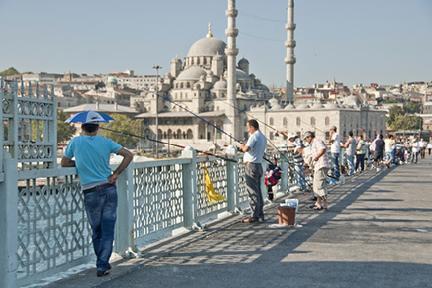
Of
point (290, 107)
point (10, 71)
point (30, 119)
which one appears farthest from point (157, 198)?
point (10, 71)

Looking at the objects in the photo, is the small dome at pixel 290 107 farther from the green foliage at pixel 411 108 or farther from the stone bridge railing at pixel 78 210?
the stone bridge railing at pixel 78 210

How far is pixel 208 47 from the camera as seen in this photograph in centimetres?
9131

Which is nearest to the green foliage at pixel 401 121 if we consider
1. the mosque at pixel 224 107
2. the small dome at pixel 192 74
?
the mosque at pixel 224 107

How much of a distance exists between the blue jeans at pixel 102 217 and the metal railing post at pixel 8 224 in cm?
70

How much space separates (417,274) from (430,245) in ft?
3.99

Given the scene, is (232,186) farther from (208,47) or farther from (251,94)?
(208,47)

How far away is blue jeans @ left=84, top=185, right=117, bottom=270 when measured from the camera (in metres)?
4.50

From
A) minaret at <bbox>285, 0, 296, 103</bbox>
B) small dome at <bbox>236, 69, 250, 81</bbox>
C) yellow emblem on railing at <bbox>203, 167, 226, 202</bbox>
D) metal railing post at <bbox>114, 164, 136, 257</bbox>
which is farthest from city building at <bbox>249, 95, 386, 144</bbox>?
metal railing post at <bbox>114, 164, 136, 257</bbox>

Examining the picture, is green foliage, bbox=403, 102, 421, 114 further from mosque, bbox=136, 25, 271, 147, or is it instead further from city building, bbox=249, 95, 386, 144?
city building, bbox=249, 95, 386, 144

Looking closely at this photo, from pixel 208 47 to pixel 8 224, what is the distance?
291 ft

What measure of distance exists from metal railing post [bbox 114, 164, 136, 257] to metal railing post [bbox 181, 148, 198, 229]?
1290mm

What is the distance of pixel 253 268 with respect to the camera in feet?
15.3

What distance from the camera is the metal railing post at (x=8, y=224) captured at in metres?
3.85

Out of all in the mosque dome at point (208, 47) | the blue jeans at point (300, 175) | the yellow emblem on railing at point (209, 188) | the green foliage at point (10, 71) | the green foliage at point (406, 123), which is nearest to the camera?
the yellow emblem on railing at point (209, 188)
